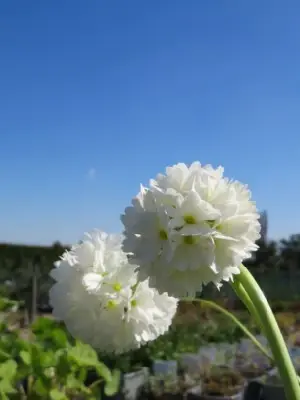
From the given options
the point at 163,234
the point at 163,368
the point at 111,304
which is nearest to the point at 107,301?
the point at 111,304

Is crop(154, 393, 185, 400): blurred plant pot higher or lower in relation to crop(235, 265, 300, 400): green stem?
higher

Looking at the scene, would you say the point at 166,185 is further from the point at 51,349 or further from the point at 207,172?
the point at 51,349

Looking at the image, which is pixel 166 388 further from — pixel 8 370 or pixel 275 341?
pixel 275 341

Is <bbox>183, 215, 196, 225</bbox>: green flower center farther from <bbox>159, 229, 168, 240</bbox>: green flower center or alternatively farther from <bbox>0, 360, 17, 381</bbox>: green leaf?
<bbox>0, 360, 17, 381</bbox>: green leaf

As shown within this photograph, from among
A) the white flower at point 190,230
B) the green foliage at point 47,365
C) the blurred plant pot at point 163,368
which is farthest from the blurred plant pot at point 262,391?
the white flower at point 190,230

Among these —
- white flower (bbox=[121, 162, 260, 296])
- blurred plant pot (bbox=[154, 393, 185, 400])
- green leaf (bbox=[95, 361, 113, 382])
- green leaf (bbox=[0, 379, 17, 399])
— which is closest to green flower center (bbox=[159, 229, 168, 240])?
white flower (bbox=[121, 162, 260, 296])

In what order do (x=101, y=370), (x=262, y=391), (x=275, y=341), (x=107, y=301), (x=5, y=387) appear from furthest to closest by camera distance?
(x=262, y=391) < (x=101, y=370) < (x=5, y=387) < (x=107, y=301) < (x=275, y=341)

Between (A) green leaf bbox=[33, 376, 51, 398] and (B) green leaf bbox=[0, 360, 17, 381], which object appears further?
(A) green leaf bbox=[33, 376, 51, 398]
